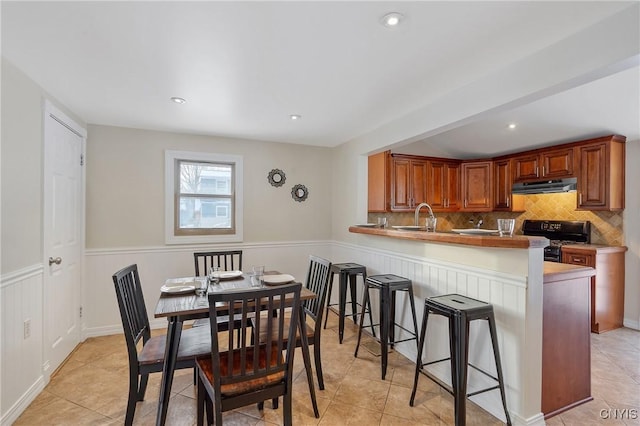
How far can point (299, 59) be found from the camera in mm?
2031

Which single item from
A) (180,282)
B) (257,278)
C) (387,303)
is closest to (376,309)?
(387,303)

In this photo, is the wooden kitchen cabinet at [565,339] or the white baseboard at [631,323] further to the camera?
the white baseboard at [631,323]

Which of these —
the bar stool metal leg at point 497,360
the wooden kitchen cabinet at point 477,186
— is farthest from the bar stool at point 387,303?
the wooden kitchen cabinet at point 477,186

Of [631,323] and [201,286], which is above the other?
[201,286]

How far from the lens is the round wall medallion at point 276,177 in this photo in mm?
4340

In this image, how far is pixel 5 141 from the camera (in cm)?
A: 206

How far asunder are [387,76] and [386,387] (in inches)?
94.1

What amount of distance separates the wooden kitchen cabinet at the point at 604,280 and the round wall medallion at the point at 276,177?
3.68 m

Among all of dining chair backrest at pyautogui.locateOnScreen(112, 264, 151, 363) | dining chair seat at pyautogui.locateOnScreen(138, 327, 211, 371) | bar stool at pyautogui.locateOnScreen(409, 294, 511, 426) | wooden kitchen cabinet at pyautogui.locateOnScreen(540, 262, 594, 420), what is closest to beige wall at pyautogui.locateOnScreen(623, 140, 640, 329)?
wooden kitchen cabinet at pyautogui.locateOnScreen(540, 262, 594, 420)

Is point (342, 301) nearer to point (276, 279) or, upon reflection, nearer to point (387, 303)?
point (387, 303)

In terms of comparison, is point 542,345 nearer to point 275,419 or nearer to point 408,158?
point 275,419

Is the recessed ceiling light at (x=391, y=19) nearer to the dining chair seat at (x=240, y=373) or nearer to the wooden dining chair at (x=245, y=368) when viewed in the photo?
the wooden dining chair at (x=245, y=368)

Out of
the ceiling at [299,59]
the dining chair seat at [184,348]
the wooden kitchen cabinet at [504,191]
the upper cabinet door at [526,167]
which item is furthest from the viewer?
the wooden kitchen cabinet at [504,191]

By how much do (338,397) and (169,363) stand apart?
1243mm
